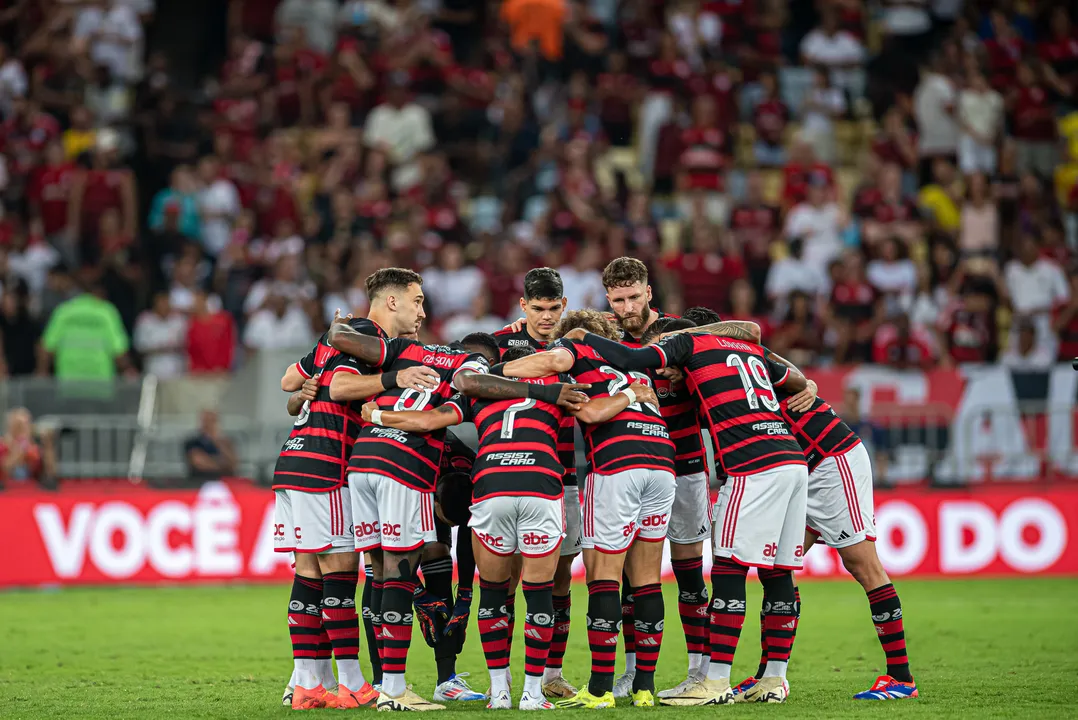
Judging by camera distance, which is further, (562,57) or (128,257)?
(562,57)

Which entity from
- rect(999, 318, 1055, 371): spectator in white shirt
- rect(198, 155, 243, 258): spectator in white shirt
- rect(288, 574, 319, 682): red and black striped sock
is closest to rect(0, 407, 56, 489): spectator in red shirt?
rect(198, 155, 243, 258): spectator in white shirt

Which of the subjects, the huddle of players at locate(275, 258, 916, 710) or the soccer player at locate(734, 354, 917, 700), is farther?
the soccer player at locate(734, 354, 917, 700)

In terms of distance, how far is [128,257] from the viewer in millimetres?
19844

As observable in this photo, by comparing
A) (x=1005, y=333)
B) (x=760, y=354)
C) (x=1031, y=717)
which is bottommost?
(x=1031, y=717)

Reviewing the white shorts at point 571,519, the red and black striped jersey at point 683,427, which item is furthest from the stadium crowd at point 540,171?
the white shorts at point 571,519

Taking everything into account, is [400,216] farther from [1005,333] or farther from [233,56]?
[1005,333]

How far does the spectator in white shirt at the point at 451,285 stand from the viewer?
18906 millimetres

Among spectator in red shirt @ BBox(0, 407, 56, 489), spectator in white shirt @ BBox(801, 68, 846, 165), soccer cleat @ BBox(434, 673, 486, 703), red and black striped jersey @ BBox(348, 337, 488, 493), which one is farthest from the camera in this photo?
spectator in white shirt @ BBox(801, 68, 846, 165)

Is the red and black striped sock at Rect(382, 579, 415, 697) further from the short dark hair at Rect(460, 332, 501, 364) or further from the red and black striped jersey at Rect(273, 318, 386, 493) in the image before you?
the short dark hair at Rect(460, 332, 501, 364)

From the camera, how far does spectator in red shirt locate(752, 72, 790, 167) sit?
2231 centimetres

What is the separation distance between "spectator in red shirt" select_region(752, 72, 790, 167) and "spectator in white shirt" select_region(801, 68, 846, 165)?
38 cm

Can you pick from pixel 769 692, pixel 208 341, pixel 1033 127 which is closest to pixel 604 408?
pixel 769 692

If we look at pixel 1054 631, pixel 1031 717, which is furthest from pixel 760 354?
pixel 1054 631

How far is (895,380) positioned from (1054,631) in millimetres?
5429
